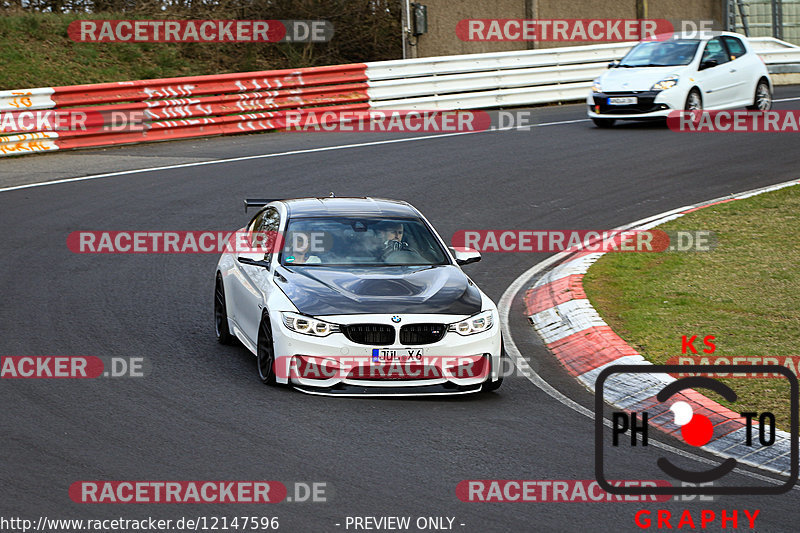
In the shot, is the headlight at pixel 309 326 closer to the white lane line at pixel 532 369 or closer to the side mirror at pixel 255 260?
the side mirror at pixel 255 260

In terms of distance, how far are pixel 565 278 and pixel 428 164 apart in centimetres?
728

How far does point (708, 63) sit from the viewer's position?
22750 millimetres

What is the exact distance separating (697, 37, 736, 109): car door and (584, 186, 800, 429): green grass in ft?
26.2

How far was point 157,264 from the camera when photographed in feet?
43.0

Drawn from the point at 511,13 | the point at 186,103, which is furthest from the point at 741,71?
the point at 186,103

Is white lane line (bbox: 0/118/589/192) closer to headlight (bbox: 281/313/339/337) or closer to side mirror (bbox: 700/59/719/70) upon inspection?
side mirror (bbox: 700/59/719/70)

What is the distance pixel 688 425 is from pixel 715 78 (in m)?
16.4

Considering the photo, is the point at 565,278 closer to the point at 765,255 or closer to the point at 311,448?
the point at 765,255

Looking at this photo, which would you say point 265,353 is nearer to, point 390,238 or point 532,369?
point 390,238

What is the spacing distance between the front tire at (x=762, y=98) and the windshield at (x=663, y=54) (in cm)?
176

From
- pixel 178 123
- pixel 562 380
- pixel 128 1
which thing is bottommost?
pixel 562 380

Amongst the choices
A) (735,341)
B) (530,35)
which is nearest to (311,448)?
(735,341)

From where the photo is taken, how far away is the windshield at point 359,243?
31.1ft

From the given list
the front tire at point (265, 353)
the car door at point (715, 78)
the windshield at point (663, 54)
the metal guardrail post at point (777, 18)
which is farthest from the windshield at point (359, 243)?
the metal guardrail post at point (777, 18)
